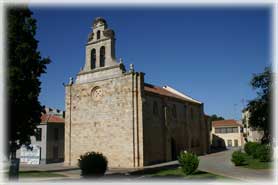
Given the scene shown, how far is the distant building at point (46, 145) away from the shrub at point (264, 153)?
24953mm

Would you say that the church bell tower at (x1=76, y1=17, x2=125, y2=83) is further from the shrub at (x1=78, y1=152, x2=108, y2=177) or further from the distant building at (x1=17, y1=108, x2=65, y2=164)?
the shrub at (x1=78, y1=152, x2=108, y2=177)

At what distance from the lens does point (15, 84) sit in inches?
Result: 613

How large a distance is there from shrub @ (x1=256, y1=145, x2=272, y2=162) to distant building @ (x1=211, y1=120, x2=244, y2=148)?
38.3 m

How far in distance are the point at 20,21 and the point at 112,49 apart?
49.7ft

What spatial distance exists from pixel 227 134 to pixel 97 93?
4477cm

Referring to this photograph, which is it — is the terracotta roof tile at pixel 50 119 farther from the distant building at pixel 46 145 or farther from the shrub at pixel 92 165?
the shrub at pixel 92 165

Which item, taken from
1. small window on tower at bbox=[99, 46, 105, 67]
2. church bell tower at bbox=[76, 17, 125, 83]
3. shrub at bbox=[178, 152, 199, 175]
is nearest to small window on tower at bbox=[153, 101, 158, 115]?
church bell tower at bbox=[76, 17, 125, 83]

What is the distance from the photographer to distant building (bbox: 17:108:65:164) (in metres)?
38.4

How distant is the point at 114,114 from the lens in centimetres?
3075

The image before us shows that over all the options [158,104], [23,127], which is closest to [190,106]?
[158,104]

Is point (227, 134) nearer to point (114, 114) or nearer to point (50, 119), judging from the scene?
point (50, 119)

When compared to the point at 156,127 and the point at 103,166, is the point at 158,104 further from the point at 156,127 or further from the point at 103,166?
the point at 103,166

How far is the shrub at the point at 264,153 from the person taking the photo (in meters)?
28.7

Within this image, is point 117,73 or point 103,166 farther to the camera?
point 117,73
